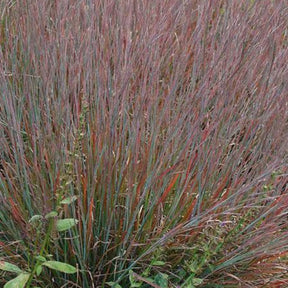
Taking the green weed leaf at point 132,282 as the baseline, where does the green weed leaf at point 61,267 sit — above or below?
above

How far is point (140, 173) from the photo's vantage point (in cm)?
204

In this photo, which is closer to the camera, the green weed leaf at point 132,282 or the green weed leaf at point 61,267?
the green weed leaf at point 61,267

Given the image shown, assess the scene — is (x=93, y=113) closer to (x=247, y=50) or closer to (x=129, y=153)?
(x=129, y=153)

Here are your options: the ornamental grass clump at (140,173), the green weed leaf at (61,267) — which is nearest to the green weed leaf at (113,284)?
the ornamental grass clump at (140,173)

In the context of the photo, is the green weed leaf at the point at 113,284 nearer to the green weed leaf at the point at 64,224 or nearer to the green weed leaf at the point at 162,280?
the green weed leaf at the point at 162,280

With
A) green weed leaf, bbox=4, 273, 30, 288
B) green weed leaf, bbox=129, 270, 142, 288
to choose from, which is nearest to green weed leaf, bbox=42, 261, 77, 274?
green weed leaf, bbox=4, 273, 30, 288

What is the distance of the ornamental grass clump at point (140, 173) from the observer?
191 cm

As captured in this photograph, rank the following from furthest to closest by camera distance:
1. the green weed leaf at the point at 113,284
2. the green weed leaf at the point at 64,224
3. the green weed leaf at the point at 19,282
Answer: the green weed leaf at the point at 113,284 → the green weed leaf at the point at 64,224 → the green weed leaf at the point at 19,282

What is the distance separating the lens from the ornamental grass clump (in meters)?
1.91

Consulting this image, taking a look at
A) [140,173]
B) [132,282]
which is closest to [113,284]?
[132,282]

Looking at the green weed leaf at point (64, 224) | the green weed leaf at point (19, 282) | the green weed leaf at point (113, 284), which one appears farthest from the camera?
the green weed leaf at point (113, 284)

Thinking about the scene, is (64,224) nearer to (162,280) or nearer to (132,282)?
(132,282)

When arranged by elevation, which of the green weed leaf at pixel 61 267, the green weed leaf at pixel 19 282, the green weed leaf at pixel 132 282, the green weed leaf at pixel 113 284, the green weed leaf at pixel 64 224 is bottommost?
the green weed leaf at pixel 113 284

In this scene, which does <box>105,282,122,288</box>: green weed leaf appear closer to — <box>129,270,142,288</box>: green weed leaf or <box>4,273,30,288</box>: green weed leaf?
<box>129,270,142,288</box>: green weed leaf
